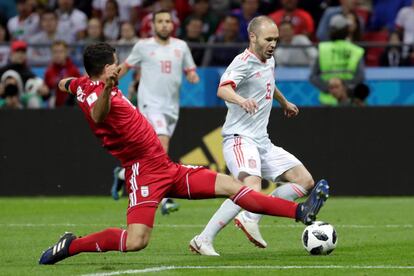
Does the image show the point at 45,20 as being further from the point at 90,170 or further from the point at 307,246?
the point at 307,246

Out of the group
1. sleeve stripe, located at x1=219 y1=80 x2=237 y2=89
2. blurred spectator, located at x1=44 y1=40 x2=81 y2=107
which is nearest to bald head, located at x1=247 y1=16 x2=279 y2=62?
sleeve stripe, located at x1=219 y1=80 x2=237 y2=89

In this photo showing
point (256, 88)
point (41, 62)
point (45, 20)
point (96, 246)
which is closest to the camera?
point (96, 246)

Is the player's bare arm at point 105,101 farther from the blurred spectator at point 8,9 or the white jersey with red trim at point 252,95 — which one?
the blurred spectator at point 8,9

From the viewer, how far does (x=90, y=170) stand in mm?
18047

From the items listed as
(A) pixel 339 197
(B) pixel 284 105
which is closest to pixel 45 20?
(A) pixel 339 197

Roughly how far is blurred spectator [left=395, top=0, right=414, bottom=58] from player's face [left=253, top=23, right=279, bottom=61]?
9769 millimetres

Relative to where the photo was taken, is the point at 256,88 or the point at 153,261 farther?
the point at 256,88

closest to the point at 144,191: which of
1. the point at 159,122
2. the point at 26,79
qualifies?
the point at 159,122

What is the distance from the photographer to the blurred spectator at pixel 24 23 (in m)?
21.4

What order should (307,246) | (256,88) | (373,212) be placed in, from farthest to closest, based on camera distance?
(373,212)
(256,88)
(307,246)

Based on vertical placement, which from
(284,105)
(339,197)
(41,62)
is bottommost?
(339,197)

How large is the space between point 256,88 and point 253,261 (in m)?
1.84

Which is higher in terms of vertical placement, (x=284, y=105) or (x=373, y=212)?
(x=284, y=105)

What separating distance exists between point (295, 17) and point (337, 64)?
213 centimetres
